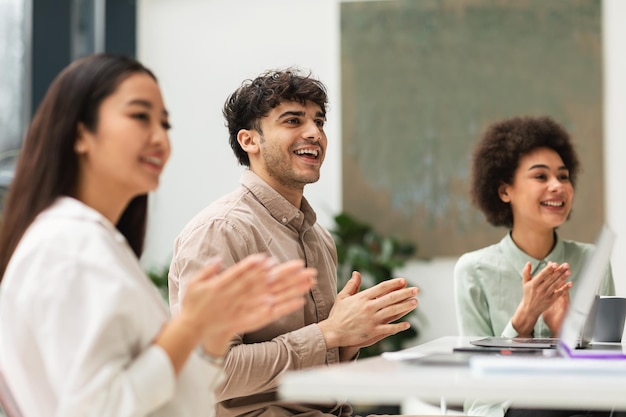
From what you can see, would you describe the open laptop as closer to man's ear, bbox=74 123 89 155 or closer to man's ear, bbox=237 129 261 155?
man's ear, bbox=74 123 89 155

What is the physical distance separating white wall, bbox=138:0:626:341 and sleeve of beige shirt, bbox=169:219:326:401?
292 centimetres

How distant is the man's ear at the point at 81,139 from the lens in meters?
1.49

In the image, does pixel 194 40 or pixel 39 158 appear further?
pixel 194 40

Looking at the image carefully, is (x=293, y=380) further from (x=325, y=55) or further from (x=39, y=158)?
(x=325, y=55)

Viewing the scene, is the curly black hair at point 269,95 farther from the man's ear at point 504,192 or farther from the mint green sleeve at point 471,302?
the man's ear at point 504,192

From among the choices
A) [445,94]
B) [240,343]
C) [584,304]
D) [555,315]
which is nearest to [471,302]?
[555,315]

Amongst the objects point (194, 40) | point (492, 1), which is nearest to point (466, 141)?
point (492, 1)

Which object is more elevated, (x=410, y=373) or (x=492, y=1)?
(x=492, y=1)

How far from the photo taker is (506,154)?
3.32 metres

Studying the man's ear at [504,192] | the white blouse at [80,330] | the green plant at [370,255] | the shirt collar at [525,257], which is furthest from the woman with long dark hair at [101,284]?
the green plant at [370,255]

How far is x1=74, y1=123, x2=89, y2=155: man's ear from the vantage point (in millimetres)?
1489

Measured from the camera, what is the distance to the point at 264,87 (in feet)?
8.18

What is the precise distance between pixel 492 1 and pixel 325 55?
1027 mm

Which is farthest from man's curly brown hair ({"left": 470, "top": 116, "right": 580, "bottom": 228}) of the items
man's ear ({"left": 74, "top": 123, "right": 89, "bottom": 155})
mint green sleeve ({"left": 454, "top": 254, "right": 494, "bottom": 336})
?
man's ear ({"left": 74, "top": 123, "right": 89, "bottom": 155})
